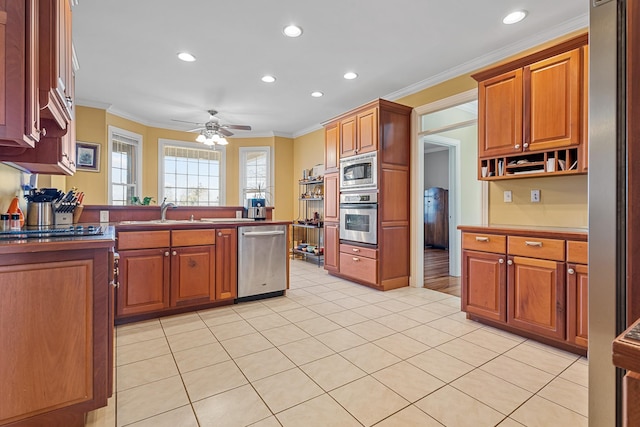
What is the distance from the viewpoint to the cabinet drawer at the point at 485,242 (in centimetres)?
258

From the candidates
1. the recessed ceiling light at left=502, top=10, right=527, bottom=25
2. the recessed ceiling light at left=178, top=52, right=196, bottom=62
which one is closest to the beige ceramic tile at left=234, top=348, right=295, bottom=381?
the recessed ceiling light at left=178, top=52, right=196, bottom=62

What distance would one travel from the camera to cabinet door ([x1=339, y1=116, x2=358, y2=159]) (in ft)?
13.9

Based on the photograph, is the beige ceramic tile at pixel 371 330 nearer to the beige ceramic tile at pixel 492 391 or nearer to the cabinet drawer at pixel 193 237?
the beige ceramic tile at pixel 492 391

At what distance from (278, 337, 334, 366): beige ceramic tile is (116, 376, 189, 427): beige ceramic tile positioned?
71 centimetres

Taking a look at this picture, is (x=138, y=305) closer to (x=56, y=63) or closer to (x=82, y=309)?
(x=82, y=309)

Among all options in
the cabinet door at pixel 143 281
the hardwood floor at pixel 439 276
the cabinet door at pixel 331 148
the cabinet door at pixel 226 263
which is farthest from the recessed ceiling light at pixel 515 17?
the cabinet door at pixel 143 281

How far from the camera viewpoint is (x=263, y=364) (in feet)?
6.81

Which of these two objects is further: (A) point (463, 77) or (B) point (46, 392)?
(A) point (463, 77)

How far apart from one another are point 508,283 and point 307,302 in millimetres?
1925

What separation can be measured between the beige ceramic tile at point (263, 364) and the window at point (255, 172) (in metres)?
4.78

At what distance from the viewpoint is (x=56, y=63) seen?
4.84ft

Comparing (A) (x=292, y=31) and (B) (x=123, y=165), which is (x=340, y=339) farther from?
(B) (x=123, y=165)

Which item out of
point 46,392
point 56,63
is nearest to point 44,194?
point 56,63

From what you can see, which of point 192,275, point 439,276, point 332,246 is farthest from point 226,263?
point 439,276
